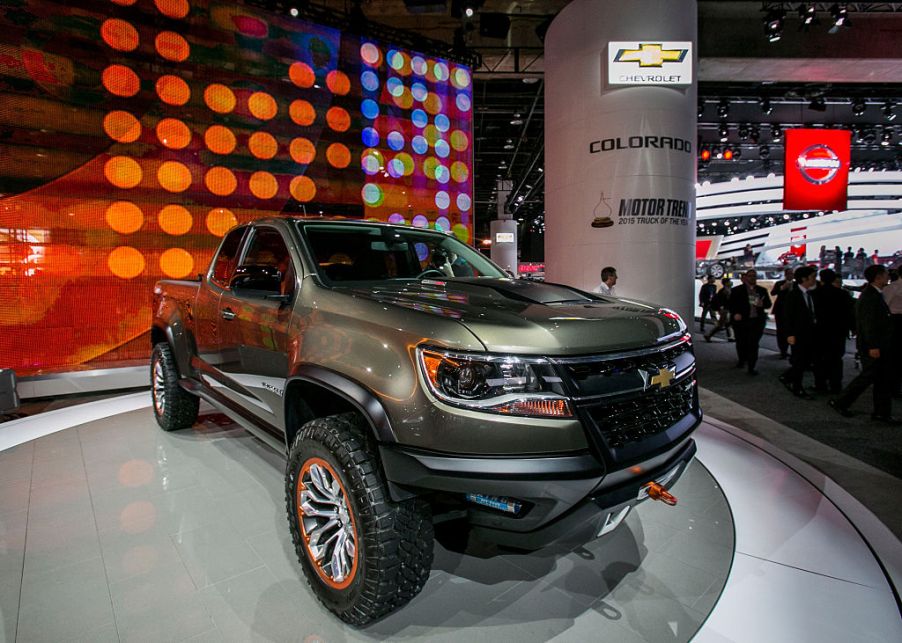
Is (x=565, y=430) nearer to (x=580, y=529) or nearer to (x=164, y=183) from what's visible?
(x=580, y=529)

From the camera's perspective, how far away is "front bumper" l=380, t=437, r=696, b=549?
148 centimetres

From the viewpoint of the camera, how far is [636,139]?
7.30 metres

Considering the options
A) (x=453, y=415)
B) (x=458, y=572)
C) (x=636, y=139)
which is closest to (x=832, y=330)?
(x=636, y=139)

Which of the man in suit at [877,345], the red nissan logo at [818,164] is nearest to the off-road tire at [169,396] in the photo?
the man in suit at [877,345]

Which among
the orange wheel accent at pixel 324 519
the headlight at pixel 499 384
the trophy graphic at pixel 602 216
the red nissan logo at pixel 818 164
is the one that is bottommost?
the orange wheel accent at pixel 324 519

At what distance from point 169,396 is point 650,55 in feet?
25.2

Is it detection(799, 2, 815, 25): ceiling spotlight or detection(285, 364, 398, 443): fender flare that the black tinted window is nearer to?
detection(285, 364, 398, 443): fender flare

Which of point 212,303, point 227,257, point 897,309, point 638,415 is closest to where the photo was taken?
point 638,415

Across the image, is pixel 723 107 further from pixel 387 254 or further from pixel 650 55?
pixel 387 254

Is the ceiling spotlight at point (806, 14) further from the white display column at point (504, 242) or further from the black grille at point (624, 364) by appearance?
the white display column at point (504, 242)

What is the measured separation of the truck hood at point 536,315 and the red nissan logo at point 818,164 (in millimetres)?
12008

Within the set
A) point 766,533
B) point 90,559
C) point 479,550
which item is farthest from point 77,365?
point 766,533

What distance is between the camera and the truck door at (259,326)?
227cm

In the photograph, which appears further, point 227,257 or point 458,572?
point 227,257
